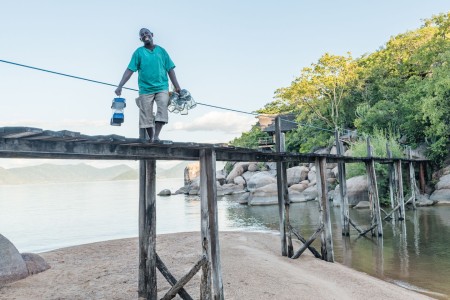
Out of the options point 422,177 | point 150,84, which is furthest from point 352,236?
point 422,177

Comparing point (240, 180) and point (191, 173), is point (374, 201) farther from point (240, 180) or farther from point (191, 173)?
point (191, 173)

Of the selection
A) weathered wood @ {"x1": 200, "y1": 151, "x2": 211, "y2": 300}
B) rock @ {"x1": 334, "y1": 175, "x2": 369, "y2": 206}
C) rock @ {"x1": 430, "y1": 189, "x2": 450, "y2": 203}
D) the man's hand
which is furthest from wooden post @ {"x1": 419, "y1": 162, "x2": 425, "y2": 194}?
the man's hand

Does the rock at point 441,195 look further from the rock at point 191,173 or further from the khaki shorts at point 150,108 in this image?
the rock at point 191,173

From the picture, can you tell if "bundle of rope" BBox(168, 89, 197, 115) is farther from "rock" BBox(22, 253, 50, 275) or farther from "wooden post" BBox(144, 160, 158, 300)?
"rock" BBox(22, 253, 50, 275)

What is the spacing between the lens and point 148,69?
6.34m

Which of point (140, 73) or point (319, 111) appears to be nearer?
point (140, 73)

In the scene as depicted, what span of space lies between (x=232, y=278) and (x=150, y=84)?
5.16 meters

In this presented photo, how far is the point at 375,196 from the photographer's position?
16828mm

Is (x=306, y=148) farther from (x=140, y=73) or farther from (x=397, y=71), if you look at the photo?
(x=140, y=73)

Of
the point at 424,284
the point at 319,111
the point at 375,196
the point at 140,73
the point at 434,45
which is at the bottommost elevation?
the point at 424,284

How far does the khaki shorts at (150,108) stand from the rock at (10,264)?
24.1 feet

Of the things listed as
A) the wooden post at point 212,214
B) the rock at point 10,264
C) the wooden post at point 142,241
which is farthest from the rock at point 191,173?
the wooden post at point 212,214

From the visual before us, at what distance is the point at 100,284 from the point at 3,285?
2.83 m

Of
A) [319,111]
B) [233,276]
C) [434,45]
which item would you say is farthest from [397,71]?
[233,276]
